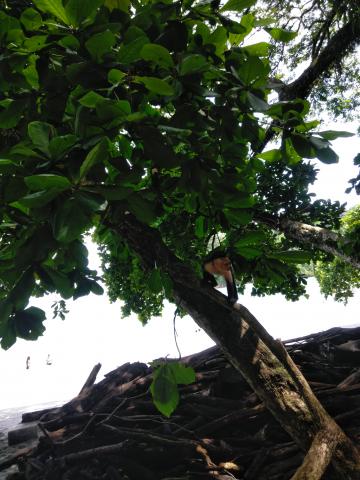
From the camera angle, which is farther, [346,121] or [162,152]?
[346,121]

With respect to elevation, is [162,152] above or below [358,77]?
below

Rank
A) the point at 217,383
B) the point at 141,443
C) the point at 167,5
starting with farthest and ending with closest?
the point at 217,383
the point at 141,443
the point at 167,5

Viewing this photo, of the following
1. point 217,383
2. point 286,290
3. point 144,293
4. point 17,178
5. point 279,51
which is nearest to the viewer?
point 17,178

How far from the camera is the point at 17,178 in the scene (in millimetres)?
1181

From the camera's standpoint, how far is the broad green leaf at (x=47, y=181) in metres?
0.85

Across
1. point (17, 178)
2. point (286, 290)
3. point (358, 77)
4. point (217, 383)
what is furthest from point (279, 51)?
point (17, 178)

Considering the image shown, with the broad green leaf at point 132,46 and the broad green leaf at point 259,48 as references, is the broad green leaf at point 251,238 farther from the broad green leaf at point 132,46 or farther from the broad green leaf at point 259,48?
the broad green leaf at point 132,46

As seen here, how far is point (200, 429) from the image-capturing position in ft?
13.6

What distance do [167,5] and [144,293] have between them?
6233mm

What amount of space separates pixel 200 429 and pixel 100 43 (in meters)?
4.30

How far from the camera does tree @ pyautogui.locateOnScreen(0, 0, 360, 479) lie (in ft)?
3.43

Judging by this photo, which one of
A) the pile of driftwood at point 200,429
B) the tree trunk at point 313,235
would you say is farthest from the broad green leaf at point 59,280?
the tree trunk at point 313,235

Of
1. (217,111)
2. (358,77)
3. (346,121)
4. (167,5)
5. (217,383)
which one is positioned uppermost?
(358,77)

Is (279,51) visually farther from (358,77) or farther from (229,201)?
(229,201)
